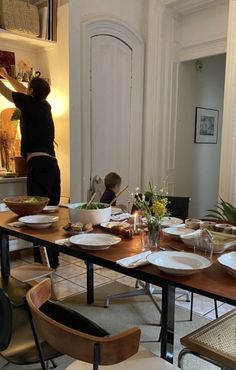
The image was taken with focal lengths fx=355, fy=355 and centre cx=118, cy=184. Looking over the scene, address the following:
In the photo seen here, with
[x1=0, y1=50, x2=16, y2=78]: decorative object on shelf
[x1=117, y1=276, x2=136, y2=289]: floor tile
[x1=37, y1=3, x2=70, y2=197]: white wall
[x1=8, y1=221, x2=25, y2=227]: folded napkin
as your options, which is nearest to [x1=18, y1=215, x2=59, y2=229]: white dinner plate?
[x1=8, y1=221, x2=25, y2=227]: folded napkin

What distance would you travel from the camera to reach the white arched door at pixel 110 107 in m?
4.04

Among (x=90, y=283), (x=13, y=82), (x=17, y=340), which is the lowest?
(x=90, y=283)

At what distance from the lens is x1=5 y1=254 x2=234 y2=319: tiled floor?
2.81 meters

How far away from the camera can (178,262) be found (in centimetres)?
146

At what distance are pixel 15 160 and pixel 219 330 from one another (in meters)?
2.82

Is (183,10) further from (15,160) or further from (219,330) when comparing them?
(219,330)

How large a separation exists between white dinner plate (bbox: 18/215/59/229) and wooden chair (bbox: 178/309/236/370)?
1013 mm

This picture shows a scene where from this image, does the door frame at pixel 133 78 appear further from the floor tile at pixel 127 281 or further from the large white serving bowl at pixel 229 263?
the large white serving bowl at pixel 229 263

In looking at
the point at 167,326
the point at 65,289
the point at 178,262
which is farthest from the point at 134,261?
the point at 65,289

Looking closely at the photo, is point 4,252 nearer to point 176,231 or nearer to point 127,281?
point 176,231

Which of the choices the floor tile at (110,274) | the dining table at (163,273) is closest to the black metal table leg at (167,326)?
the dining table at (163,273)

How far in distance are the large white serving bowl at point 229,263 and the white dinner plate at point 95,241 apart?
517mm

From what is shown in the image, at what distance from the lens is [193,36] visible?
4.47 metres

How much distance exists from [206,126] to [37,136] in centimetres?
281
